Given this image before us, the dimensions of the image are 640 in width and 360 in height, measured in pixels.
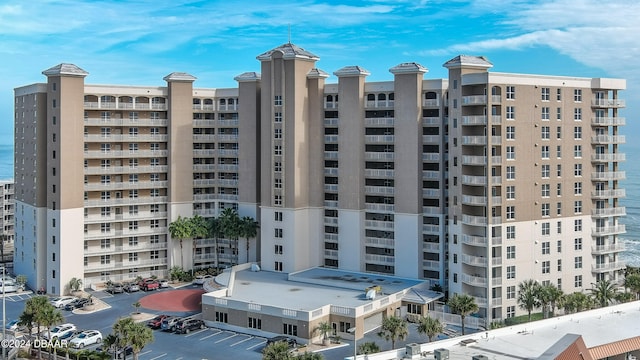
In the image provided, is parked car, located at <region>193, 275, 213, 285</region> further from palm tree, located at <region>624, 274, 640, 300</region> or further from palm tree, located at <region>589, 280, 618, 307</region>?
palm tree, located at <region>624, 274, 640, 300</region>

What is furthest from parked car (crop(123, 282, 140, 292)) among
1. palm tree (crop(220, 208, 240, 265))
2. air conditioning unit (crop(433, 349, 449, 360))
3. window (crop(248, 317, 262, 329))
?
air conditioning unit (crop(433, 349, 449, 360))

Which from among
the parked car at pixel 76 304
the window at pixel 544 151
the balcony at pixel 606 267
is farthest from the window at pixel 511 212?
the parked car at pixel 76 304

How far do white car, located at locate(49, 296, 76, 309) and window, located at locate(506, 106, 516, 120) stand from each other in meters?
50.8

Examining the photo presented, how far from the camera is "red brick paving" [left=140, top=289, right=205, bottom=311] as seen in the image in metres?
72.0

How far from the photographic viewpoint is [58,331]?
6162 cm

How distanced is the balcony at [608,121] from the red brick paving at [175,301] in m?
47.1

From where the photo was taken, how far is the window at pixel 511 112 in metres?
67.1

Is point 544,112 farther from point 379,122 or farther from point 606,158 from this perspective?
point 379,122

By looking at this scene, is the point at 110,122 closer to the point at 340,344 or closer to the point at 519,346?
the point at 340,344

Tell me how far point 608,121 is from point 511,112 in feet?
44.9

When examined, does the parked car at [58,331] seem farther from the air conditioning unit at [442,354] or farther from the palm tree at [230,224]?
the air conditioning unit at [442,354]

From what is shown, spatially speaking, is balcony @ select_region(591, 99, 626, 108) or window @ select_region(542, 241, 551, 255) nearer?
window @ select_region(542, 241, 551, 255)

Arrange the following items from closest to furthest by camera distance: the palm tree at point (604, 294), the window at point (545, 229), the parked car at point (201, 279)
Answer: the palm tree at point (604, 294), the window at point (545, 229), the parked car at point (201, 279)

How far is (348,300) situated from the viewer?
215 ft
